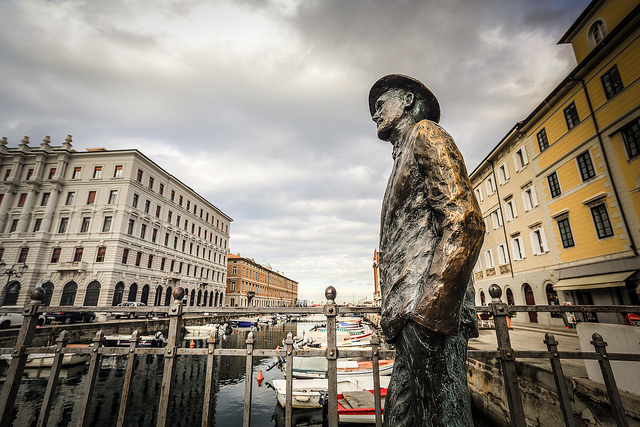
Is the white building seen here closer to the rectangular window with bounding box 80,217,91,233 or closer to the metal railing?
the rectangular window with bounding box 80,217,91,233

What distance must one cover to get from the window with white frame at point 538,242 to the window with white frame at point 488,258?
17.6 feet

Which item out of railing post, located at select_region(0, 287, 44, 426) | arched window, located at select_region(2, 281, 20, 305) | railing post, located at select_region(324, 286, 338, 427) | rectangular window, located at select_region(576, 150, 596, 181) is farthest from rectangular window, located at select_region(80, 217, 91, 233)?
rectangular window, located at select_region(576, 150, 596, 181)

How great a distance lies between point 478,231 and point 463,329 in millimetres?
694

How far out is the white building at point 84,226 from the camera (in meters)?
27.2

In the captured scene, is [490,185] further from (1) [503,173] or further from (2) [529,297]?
(2) [529,297]

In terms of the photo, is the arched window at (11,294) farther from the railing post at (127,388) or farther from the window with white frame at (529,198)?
the window with white frame at (529,198)

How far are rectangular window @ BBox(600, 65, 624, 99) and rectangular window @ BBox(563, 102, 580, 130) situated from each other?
1684 millimetres

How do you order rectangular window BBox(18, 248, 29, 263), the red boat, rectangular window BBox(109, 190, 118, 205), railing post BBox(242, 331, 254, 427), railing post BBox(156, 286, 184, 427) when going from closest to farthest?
1. railing post BBox(156, 286, 184, 427)
2. railing post BBox(242, 331, 254, 427)
3. the red boat
4. rectangular window BBox(18, 248, 29, 263)
5. rectangular window BBox(109, 190, 118, 205)

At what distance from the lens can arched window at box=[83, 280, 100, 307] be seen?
27.0m

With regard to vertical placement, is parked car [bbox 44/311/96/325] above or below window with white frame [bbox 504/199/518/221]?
below

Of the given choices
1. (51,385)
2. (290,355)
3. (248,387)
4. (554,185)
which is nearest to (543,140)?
(554,185)

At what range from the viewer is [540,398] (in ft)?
17.8

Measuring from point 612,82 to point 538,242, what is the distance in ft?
29.1

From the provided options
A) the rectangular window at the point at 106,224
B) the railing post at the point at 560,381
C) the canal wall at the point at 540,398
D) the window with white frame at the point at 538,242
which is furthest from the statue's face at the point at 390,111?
the rectangular window at the point at 106,224
